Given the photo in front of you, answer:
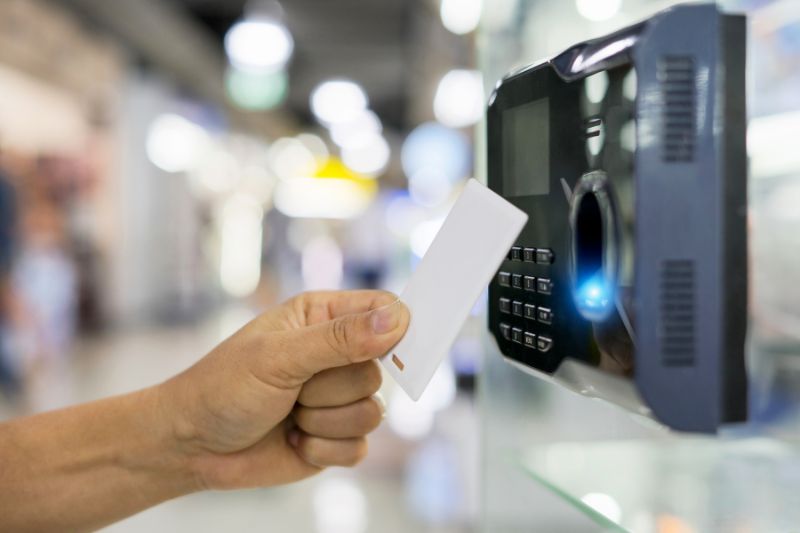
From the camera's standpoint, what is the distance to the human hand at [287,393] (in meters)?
0.84

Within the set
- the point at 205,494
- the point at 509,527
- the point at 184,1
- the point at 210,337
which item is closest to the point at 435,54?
the point at 184,1

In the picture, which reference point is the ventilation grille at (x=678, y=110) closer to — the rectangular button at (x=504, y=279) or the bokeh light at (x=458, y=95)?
the rectangular button at (x=504, y=279)

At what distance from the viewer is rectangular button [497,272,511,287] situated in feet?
2.59

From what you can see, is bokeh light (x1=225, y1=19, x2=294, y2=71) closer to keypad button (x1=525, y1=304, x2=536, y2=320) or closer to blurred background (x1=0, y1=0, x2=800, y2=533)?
blurred background (x1=0, y1=0, x2=800, y2=533)

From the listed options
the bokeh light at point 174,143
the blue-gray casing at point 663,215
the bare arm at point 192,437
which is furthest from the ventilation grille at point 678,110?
the bokeh light at point 174,143

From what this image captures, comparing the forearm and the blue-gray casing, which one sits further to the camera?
the forearm

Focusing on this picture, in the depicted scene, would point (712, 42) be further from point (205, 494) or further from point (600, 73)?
point (205, 494)

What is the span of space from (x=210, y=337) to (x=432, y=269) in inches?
375

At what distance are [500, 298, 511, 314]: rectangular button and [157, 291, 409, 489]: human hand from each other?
0.35ft

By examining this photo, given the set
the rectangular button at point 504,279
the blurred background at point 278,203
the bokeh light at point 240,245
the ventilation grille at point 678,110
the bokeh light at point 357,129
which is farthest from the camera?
the bokeh light at point 240,245

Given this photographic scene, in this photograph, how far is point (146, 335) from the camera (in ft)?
32.1

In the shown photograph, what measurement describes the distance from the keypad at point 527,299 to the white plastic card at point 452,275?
61mm

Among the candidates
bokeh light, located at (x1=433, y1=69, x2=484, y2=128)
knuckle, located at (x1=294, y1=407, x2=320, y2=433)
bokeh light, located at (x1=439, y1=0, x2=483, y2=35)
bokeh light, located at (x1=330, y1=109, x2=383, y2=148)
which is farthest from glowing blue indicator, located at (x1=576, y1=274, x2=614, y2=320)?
bokeh light, located at (x1=330, y1=109, x2=383, y2=148)

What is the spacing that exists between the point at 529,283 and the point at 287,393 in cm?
35
